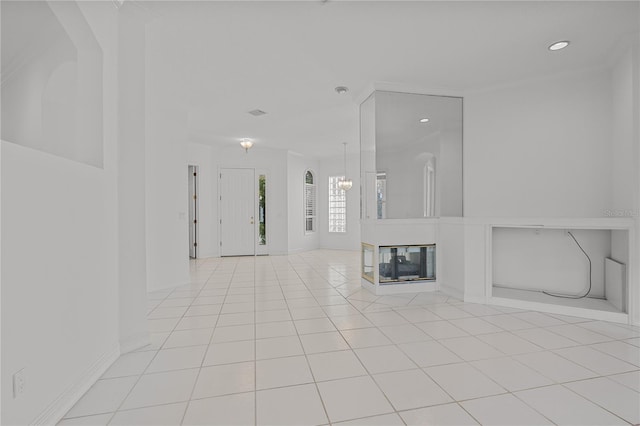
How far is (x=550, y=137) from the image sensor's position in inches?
157

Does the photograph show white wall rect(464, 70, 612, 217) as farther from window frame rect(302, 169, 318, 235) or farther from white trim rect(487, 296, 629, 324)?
window frame rect(302, 169, 318, 235)

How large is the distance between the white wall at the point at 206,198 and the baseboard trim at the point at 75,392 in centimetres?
590

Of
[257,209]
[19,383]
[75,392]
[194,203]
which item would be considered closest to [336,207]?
[257,209]

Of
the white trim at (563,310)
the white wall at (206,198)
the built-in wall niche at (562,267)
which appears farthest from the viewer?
the white wall at (206,198)

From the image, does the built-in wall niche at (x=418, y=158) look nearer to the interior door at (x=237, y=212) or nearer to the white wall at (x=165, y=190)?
the white wall at (x=165, y=190)

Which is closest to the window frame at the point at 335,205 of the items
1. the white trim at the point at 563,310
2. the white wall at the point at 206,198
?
the white wall at the point at 206,198

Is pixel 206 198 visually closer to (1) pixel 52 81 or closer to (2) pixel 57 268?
(1) pixel 52 81

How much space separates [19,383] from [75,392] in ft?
1.80

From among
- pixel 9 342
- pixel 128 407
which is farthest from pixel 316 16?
pixel 128 407

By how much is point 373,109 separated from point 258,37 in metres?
1.85

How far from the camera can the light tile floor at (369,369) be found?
175 cm

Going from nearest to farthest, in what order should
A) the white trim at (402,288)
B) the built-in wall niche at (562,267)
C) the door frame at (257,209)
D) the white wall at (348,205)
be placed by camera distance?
the built-in wall niche at (562,267)
the white trim at (402,288)
the door frame at (257,209)
the white wall at (348,205)

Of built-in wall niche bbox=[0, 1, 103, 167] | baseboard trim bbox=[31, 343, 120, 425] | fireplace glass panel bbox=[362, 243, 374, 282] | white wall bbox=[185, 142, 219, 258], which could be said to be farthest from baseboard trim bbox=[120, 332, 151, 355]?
white wall bbox=[185, 142, 219, 258]

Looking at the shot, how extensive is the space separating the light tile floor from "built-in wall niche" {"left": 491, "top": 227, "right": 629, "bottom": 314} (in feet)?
1.53
